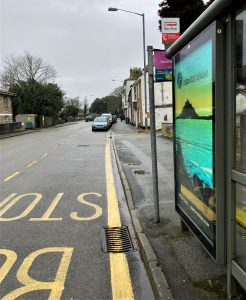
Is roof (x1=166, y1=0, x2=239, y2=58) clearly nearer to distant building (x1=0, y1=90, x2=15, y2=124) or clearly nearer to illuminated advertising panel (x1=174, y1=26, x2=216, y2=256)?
illuminated advertising panel (x1=174, y1=26, x2=216, y2=256)

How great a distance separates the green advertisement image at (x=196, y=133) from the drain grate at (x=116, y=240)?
1043 millimetres

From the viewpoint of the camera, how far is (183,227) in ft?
18.0

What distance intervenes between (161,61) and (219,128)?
2454mm

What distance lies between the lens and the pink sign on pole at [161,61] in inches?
217

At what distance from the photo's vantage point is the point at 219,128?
11.0 feet

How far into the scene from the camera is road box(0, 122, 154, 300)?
4.11 m

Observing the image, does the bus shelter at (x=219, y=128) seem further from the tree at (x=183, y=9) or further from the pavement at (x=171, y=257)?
the tree at (x=183, y=9)

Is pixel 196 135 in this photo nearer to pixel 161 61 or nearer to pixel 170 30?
pixel 161 61

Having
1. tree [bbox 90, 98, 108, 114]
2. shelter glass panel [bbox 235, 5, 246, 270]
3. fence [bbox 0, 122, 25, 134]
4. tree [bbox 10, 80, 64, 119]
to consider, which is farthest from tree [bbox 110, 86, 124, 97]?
shelter glass panel [bbox 235, 5, 246, 270]

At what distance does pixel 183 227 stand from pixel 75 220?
2102mm

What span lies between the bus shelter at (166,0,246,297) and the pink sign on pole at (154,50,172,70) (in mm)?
1141

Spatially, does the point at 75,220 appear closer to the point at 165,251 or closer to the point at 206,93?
the point at 165,251

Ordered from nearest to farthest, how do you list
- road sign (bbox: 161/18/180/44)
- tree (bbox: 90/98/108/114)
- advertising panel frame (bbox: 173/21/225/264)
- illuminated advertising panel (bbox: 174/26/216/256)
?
1. advertising panel frame (bbox: 173/21/225/264)
2. illuminated advertising panel (bbox: 174/26/216/256)
3. road sign (bbox: 161/18/180/44)
4. tree (bbox: 90/98/108/114)

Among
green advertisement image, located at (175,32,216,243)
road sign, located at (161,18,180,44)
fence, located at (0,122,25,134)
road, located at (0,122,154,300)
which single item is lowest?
road, located at (0,122,154,300)
